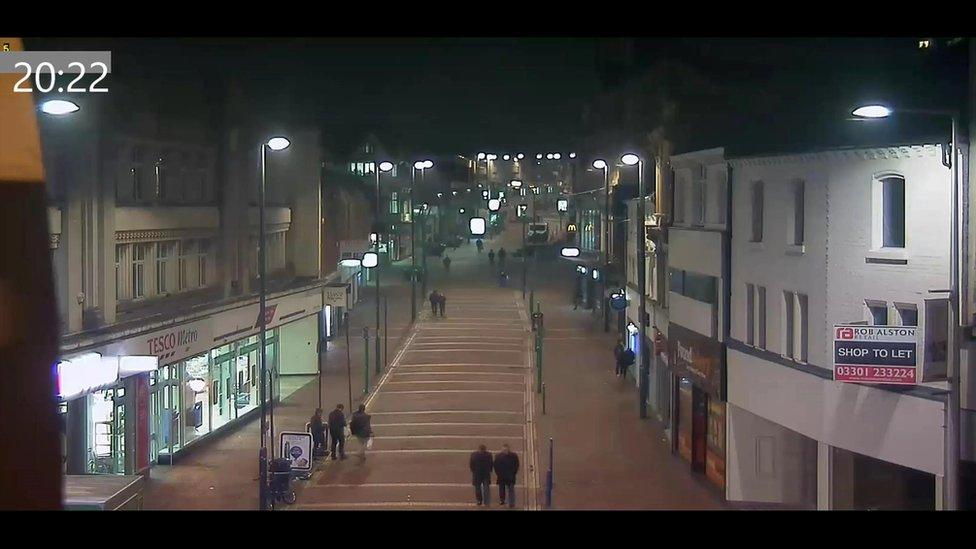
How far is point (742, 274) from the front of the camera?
12969 mm

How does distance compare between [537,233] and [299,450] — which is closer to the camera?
[299,450]

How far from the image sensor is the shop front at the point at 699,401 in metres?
13.2

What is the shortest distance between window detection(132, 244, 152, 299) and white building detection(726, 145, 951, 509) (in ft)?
23.3

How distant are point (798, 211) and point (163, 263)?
8.00m

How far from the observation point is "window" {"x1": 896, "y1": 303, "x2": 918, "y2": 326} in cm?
964

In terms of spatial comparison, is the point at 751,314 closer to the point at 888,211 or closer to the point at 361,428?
the point at 888,211

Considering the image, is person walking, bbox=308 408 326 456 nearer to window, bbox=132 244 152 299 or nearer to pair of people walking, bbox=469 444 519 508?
window, bbox=132 244 152 299

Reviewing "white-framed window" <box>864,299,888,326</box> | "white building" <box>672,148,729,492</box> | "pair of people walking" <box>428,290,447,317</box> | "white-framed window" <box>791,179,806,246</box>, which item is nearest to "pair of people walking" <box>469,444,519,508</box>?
"white building" <box>672,148,729,492</box>

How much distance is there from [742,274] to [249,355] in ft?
26.8

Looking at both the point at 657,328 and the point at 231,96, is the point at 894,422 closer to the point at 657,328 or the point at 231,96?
the point at 657,328

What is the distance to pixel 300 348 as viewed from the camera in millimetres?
21406

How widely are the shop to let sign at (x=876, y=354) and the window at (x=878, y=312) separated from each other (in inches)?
35.6

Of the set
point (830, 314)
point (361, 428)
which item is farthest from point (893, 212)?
point (361, 428)
